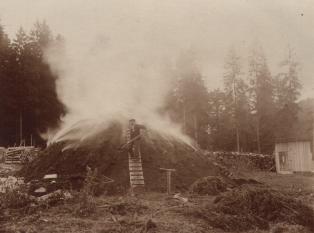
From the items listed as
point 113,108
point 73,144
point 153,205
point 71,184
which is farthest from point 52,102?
point 153,205

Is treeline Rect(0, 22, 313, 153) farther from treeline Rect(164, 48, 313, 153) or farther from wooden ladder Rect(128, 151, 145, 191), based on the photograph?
wooden ladder Rect(128, 151, 145, 191)

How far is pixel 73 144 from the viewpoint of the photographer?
20766 mm

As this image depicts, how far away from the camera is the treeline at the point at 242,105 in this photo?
1822 inches

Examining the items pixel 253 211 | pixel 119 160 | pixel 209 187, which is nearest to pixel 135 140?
pixel 119 160

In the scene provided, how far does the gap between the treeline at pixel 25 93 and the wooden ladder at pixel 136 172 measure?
21531mm

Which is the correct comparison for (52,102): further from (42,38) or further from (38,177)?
(38,177)

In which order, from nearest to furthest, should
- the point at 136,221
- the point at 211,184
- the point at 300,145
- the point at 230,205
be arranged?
the point at 136,221 < the point at 230,205 < the point at 211,184 < the point at 300,145

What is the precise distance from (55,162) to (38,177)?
110 centimetres

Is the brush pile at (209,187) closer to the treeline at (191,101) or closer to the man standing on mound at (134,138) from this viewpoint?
the man standing on mound at (134,138)

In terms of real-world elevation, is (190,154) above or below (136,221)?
above

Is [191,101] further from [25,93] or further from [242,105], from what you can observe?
[25,93]

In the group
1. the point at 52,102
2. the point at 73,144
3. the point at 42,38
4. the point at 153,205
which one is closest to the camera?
the point at 153,205

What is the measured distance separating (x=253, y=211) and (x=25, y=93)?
3079 cm

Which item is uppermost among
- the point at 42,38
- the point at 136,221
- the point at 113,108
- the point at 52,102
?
the point at 42,38
